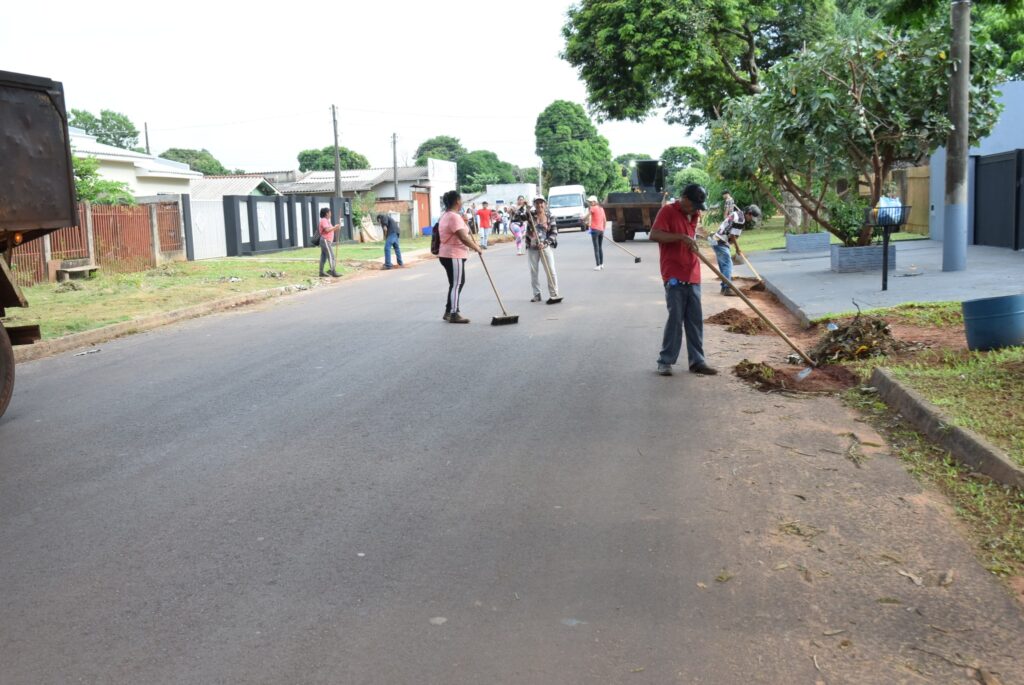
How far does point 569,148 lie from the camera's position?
89938mm

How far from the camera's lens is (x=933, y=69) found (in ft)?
53.2

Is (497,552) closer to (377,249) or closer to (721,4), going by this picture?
(721,4)

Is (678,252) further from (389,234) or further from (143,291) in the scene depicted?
(389,234)

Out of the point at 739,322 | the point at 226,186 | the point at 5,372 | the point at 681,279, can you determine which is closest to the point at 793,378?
the point at 681,279

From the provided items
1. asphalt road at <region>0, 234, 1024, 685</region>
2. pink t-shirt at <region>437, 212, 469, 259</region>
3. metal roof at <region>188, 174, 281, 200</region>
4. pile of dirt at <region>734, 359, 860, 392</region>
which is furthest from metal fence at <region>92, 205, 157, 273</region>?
metal roof at <region>188, 174, 281, 200</region>

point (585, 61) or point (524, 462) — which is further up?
point (585, 61)

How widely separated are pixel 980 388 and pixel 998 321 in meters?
1.48

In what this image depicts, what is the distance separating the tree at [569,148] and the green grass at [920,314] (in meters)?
78.5

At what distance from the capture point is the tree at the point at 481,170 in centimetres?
10506

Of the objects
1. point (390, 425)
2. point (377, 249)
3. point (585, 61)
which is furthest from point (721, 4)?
point (390, 425)

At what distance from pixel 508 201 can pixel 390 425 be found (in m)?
65.0

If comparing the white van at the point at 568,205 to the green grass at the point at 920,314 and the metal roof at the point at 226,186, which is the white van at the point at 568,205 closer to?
the metal roof at the point at 226,186

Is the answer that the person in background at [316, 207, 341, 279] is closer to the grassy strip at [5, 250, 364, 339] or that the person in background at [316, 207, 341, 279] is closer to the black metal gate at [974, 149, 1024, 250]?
the grassy strip at [5, 250, 364, 339]

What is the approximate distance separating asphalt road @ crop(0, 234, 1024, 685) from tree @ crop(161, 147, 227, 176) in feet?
324
